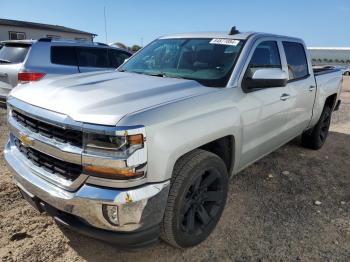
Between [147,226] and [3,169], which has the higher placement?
[147,226]

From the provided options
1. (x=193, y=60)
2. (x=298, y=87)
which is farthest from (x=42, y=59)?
(x=298, y=87)

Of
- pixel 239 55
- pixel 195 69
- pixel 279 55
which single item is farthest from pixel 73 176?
pixel 279 55

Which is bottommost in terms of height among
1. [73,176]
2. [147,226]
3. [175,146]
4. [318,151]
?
[318,151]

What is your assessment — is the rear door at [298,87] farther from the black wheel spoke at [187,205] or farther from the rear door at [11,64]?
the rear door at [11,64]

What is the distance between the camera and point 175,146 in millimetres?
2400

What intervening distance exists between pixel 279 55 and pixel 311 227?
79.4 inches

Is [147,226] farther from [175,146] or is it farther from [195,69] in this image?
[195,69]

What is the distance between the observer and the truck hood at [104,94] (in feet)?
7.48

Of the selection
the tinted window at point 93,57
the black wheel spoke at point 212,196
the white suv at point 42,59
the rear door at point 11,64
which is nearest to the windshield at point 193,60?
the black wheel spoke at point 212,196

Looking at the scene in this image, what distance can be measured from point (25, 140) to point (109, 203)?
3.29 ft

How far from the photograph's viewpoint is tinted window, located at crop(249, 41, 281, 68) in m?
3.57

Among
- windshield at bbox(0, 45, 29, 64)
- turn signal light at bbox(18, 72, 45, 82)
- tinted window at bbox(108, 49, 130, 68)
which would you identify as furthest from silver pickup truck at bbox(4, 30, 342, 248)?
tinted window at bbox(108, 49, 130, 68)

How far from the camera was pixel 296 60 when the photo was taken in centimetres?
458

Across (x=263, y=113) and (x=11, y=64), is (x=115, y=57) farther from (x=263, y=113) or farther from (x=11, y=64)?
(x=263, y=113)
